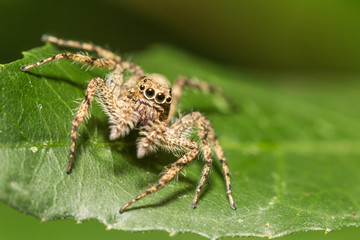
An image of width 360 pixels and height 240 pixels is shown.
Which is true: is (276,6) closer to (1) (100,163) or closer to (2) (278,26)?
(2) (278,26)

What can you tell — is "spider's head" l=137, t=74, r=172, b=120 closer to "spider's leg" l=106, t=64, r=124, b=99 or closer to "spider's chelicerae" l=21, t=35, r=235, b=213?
"spider's chelicerae" l=21, t=35, r=235, b=213

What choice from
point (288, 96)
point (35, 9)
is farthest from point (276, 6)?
point (35, 9)

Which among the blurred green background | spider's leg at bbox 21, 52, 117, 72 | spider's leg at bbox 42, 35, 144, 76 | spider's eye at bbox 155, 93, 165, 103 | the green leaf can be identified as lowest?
the green leaf

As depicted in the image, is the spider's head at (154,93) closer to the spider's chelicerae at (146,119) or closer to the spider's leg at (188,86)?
the spider's chelicerae at (146,119)

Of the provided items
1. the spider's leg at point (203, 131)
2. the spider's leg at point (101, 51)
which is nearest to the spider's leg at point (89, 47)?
the spider's leg at point (101, 51)

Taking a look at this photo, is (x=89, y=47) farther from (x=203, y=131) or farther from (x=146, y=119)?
(x=203, y=131)

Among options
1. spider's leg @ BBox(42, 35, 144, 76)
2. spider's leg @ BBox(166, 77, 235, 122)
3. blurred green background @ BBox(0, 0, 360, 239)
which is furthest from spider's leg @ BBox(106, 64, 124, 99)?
blurred green background @ BBox(0, 0, 360, 239)

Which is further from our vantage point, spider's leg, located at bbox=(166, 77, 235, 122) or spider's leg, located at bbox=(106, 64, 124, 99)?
spider's leg, located at bbox=(166, 77, 235, 122)
